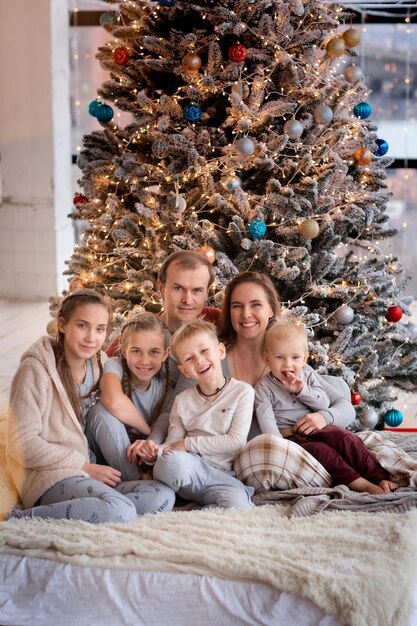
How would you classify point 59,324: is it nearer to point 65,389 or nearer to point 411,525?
→ point 65,389

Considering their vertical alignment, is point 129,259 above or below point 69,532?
above

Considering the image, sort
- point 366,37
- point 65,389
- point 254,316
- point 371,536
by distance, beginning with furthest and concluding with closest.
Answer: point 366,37, point 254,316, point 65,389, point 371,536

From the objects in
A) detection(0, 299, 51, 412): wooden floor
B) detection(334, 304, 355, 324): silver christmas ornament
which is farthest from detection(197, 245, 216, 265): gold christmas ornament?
detection(0, 299, 51, 412): wooden floor

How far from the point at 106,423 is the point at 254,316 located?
67cm

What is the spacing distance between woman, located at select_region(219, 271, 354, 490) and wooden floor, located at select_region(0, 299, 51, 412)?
7.13ft

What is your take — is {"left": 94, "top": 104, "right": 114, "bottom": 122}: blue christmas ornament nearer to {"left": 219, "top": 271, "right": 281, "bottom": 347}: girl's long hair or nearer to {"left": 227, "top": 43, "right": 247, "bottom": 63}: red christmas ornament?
{"left": 227, "top": 43, "right": 247, "bottom": 63}: red christmas ornament

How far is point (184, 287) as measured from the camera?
3520 millimetres

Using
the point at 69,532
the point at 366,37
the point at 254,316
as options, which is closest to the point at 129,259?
the point at 254,316

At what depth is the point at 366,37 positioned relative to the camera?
7.66 m

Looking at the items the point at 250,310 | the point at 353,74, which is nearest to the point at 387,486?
the point at 250,310

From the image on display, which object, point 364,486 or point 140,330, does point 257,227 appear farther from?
point 364,486

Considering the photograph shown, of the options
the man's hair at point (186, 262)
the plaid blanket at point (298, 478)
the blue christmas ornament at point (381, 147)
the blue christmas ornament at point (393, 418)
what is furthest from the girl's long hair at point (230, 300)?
the blue christmas ornament at point (381, 147)

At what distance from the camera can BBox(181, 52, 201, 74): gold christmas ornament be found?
416cm

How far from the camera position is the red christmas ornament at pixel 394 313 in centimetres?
442
